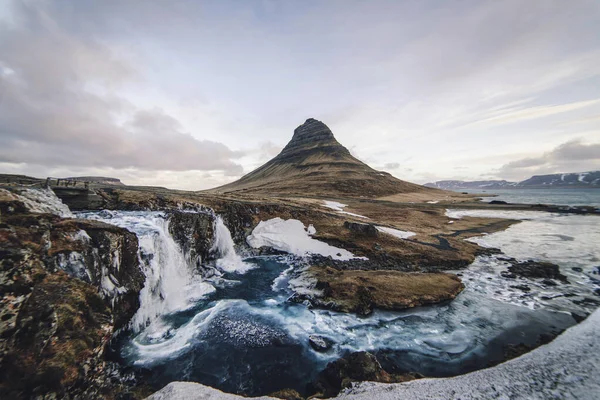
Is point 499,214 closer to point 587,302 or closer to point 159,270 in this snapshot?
point 587,302

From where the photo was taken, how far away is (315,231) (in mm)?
41125

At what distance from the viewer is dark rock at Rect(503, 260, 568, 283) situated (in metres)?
27.5

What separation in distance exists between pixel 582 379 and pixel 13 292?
24.4m

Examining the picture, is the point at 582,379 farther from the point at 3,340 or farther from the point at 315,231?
the point at 315,231

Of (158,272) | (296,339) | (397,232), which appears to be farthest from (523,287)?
(158,272)

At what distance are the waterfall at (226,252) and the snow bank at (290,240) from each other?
3.80m

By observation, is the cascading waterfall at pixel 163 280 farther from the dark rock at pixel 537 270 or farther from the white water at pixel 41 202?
the dark rock at pixel 537 270

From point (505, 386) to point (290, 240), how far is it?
29958 mm

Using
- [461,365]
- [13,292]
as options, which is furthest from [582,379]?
[13,292]

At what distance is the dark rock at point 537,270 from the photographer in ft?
90.2

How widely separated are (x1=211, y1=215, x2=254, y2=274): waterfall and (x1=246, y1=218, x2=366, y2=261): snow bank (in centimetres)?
380

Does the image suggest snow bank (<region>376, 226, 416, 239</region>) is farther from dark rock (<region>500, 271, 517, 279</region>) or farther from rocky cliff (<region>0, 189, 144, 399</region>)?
rocky cliff (<region>0, 189, 144, 399</region>)

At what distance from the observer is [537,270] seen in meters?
28.7

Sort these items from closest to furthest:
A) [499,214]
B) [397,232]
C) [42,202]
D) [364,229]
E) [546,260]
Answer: [42,202]
[546,260]
[364,229]
[397,232]
[499,214]
